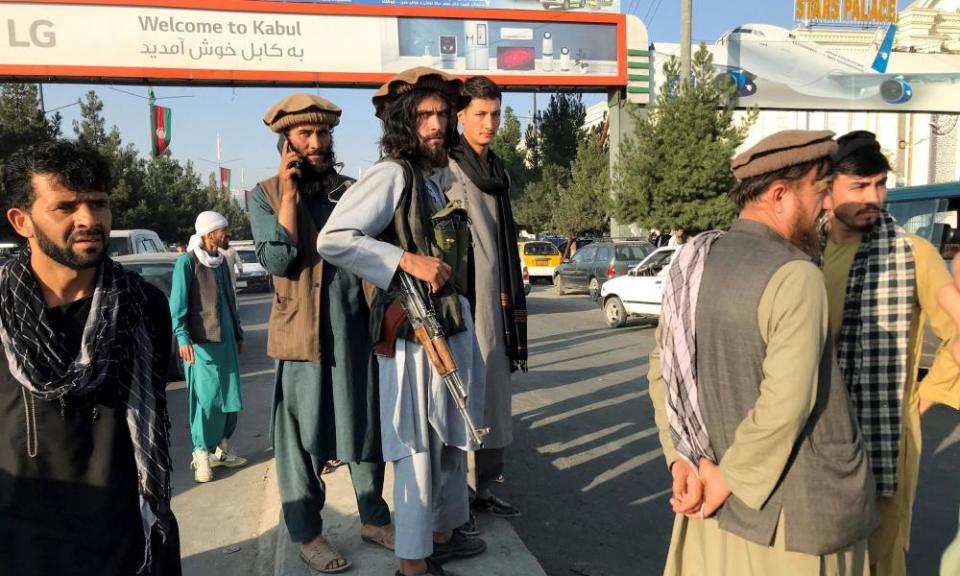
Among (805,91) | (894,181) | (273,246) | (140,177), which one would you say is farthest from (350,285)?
(894,181)

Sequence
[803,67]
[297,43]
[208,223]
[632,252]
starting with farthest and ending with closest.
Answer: [803,67] < [297,43] < [632,252] < [208,223]

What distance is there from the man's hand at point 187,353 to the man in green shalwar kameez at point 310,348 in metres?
2.19

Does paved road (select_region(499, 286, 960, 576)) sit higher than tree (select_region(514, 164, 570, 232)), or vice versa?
tree (select_region(514, 164, 570, 232))

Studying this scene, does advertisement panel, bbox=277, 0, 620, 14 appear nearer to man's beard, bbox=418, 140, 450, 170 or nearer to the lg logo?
the lg logo

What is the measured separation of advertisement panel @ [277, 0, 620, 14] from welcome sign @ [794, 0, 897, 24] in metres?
12.5

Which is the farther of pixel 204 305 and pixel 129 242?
pixel 129 242

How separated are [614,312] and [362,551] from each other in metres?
10.2

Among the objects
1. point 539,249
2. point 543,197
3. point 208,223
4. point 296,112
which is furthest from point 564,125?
point 296,112

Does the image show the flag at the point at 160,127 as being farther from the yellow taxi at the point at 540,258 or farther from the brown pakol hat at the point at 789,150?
the brown pakol hat at the point at 789,150

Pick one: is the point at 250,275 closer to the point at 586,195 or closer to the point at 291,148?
the point at 586,195

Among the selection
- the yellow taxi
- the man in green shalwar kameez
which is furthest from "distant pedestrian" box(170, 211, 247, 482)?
the yellow taxi

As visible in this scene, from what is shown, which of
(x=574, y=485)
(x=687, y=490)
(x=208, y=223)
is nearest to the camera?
(x=687, y=490)

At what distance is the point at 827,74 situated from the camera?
23844 mm

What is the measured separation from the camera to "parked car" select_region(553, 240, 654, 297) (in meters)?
16.5
